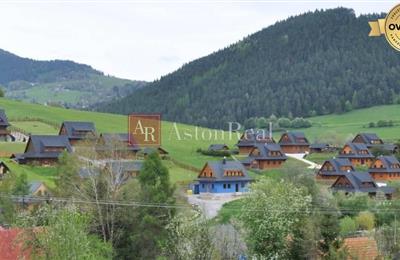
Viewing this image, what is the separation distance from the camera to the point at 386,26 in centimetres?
2528

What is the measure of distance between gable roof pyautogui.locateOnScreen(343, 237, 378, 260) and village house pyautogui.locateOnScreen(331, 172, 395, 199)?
106 feet

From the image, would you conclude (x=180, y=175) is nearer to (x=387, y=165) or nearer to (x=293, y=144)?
(x=387, y=165)

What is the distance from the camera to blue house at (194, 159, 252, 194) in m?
71.6

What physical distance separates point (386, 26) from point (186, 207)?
21.8 m

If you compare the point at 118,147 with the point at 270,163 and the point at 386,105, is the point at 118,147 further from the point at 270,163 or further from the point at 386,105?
the point at 386,105

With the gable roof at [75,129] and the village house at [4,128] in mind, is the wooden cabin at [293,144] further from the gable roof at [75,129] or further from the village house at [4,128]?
the village house at [4,128]

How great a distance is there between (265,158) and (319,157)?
12923 millimetres

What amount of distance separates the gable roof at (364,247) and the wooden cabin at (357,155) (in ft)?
174

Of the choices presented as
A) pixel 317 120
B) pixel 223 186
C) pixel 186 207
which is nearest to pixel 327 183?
pixel 223 186

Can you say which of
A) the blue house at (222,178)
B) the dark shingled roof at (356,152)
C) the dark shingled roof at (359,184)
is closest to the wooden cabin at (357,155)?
the dark shingled roof at (356,152)

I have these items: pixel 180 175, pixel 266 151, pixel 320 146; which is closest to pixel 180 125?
pixel 320 146

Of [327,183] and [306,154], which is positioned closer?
[327,183]

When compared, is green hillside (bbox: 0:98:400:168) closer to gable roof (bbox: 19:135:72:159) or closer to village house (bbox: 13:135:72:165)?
gable roof (bbox: 19:135:72:159)

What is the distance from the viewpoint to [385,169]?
8275cm
